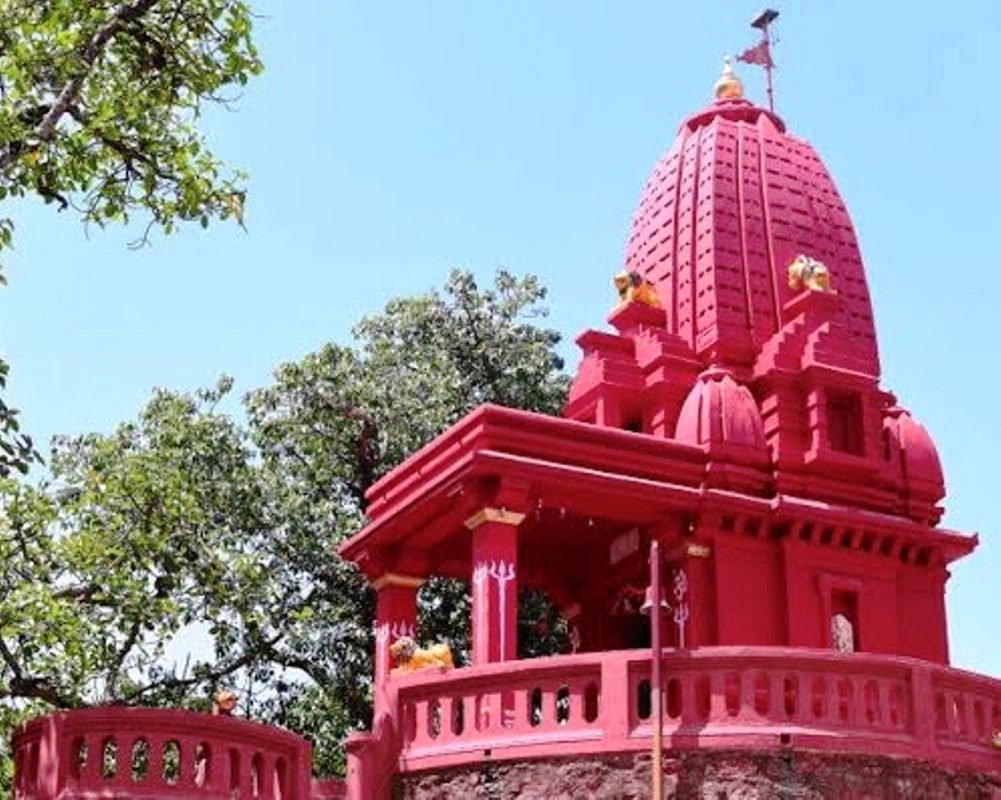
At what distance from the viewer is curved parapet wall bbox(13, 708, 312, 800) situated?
36.1ft

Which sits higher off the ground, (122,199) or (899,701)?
(122,199)

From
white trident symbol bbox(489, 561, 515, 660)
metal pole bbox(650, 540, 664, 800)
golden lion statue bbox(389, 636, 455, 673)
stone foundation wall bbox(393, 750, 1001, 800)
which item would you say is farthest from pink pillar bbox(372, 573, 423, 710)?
metal pole bbox(650, 540, 664, 800)

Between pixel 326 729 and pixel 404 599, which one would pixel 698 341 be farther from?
pixel 326 729

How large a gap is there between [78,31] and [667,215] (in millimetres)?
9565

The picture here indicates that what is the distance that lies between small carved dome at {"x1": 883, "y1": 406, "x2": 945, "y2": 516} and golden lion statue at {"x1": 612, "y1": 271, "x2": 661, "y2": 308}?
2.92m

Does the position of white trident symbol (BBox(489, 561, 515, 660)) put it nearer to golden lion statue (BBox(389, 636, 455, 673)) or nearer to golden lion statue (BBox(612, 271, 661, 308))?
golden lion statue (BBox(389, 636, 455, 673))

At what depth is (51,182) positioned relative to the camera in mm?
12023

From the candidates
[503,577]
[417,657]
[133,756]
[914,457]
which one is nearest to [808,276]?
[914,457]

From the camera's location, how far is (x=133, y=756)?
11156 millimetres

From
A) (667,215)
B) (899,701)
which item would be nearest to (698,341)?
(667,215)

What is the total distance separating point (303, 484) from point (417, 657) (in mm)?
9931

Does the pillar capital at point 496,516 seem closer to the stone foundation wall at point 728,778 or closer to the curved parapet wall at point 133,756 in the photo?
the stone foundation wall at point 728,778

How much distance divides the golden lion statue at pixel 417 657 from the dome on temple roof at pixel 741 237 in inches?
229

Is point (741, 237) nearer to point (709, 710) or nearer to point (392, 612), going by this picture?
point (392, 612)
